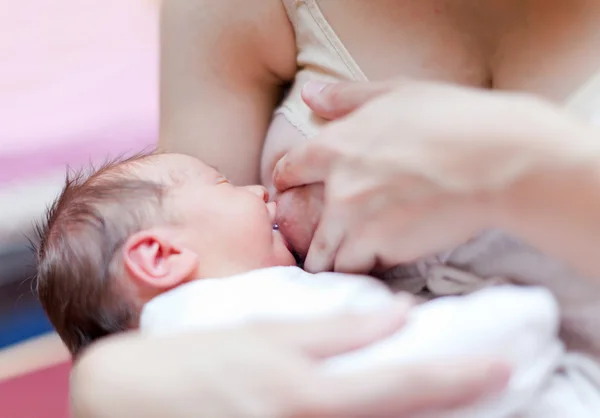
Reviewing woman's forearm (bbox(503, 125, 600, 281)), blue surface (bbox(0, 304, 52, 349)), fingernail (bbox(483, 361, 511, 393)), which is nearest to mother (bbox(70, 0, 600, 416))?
woman's forearm (bbox(503, 125, 600, 281))

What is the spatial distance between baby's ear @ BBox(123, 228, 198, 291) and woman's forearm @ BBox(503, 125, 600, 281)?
34cm

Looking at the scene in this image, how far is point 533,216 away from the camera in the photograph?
55 centimetres

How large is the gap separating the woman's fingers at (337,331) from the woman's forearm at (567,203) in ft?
0.44

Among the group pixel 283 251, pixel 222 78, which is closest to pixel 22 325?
pixel 222 78

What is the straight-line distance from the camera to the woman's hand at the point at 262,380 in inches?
19.6

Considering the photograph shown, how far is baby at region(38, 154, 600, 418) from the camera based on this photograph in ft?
1.94

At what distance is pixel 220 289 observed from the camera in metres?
0.68

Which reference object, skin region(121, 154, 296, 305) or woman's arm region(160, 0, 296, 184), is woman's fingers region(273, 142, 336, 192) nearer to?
skin region(121, 154, 296, 305)

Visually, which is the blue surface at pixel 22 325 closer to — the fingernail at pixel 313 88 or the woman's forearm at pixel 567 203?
the fingernail at pixel 313 88

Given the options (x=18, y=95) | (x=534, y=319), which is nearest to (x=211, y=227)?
(x=534, y=319)

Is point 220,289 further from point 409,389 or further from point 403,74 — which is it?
point 403,74

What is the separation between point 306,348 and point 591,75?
0.45m

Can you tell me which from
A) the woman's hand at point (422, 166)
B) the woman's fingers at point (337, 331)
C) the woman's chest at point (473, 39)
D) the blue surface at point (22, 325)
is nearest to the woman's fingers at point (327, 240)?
the woman's hand at point (422, 166)

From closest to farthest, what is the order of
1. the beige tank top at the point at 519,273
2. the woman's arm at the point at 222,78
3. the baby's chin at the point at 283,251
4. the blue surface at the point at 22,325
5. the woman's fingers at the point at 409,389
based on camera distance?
the woman's fingers at the point at 409,389, the beige tank top at the point at 519,273, the baby's chin at the point at 283,251, the woman's arm at the point at 222,78, the blue surface at the point at 22,325
